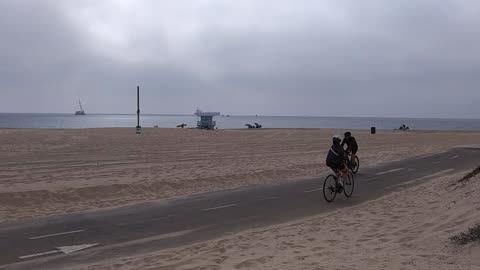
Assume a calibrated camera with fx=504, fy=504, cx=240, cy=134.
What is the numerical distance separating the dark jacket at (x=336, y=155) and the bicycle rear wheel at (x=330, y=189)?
43 centimetres

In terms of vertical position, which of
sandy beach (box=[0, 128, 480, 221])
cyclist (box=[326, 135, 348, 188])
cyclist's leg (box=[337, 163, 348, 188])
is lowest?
sandy beach (box=[0, 128, 480, 221])

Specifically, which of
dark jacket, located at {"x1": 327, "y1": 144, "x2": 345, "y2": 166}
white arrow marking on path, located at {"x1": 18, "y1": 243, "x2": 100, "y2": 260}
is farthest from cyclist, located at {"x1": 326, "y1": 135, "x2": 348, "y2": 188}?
white arrow marking on path, located at {"x1": 18, "y1": 243, "x2": 100, "y2": 260}

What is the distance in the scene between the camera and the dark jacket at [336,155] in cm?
1194

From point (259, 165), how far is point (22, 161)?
9.98m

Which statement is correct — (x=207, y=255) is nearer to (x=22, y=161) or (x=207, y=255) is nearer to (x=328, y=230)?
(x=328, y=230)

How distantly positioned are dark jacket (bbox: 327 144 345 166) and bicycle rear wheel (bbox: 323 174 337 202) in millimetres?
435

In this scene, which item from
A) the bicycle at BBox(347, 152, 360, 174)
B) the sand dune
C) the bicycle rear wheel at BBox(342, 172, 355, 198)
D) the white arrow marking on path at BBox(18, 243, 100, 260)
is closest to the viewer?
the sand dune

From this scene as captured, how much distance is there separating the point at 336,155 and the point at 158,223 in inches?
180

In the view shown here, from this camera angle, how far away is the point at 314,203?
1210cm

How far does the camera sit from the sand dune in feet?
20.0

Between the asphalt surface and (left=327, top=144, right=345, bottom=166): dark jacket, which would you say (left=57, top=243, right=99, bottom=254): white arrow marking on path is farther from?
(left=327, top=144, right=345, bottom=166): dark jacket

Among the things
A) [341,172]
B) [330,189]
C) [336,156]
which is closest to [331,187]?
[330,189]

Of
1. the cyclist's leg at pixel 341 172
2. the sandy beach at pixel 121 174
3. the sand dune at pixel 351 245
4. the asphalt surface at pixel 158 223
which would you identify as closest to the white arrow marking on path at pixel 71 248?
the asphalt surface at pixel 158 223

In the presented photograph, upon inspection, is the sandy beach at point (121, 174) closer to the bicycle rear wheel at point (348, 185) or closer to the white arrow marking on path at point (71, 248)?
the white arrow marking on path at point (71, 248)
